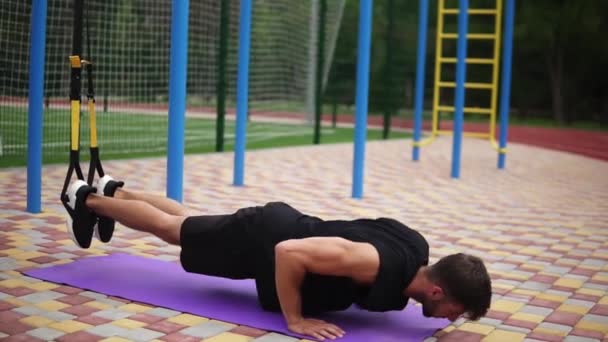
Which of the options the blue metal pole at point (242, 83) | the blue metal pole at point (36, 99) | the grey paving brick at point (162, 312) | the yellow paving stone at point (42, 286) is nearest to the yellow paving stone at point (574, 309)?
the grey paving brick at point (162, 312)

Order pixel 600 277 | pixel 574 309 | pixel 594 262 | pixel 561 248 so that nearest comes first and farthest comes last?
pixel 574 309, pixel 600 277, pixel 594 262, pixel 561 248

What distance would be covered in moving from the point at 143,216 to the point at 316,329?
107 centimetres

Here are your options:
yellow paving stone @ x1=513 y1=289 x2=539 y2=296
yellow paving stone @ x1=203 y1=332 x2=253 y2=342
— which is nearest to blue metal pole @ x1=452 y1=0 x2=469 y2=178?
yellow paving stone @ x1=513 y1=289 x2=539 y2=296

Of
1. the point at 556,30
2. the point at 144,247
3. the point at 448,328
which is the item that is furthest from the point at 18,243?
the point at 556,30

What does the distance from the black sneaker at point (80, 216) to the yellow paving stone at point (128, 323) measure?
0.82 m

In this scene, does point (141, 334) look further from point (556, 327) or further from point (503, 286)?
point (503, 286)

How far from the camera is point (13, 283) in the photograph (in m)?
3.51

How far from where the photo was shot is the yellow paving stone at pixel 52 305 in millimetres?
3162

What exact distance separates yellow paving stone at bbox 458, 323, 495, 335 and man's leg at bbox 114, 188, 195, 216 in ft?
4.55

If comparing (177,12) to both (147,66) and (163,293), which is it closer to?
(163,293)

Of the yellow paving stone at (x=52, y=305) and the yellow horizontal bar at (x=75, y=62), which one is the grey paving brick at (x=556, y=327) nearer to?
the yellow paving stone at (x=52, y=305)

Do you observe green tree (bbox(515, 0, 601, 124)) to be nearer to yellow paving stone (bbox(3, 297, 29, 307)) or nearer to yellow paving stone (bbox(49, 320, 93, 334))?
yellow paving stone (bbox(3, 297, 29, 307))

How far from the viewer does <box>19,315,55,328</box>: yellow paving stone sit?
2939mm

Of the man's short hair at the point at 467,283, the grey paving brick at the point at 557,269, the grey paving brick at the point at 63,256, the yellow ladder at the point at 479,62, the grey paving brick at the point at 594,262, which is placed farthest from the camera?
the yellow ladder at the point at 479,62
